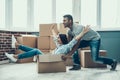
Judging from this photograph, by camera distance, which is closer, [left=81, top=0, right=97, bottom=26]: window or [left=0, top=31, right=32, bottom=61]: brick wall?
[left=0, top=31, right=32, bottom=61]: brick wall

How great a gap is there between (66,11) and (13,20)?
149 cm

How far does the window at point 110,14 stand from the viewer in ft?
19.6

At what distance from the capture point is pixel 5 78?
3.09 meters

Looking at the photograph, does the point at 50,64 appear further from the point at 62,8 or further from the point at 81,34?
the point at 62,8

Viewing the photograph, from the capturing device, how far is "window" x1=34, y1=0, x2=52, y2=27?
6.31 m

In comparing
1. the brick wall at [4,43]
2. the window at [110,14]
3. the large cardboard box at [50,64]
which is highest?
the window at [110,14]

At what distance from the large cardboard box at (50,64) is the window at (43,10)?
2858 millimetres

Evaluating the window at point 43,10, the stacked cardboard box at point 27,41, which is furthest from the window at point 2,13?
the window at point 43,10

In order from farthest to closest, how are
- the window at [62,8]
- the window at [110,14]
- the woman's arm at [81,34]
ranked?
the window at [62,8]
the window at [110,14]
the woman's arm at [81,34]

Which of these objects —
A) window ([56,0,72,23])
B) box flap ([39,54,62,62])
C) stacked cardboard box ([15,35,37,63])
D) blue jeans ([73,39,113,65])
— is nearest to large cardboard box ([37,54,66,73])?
box flap ([39,54,62,62])

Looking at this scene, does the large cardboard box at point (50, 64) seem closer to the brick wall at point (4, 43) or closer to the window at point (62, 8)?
the brick wall at point (4, 43)

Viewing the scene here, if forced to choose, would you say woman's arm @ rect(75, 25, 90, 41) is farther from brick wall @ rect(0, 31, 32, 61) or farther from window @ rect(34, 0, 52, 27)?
window @ rect(34, 0, 52, 27)

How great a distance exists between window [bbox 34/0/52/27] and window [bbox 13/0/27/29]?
31 centimetres

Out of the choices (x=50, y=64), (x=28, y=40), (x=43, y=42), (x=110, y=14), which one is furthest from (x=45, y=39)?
(x=50, y=64)
